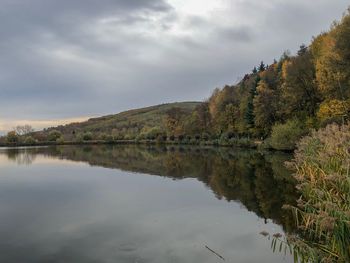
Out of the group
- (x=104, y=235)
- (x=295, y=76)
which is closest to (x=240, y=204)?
(x=104, y=235)

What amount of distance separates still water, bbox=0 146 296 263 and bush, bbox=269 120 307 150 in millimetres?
17523

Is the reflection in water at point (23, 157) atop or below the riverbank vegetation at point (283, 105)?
below

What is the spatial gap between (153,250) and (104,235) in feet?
7.91

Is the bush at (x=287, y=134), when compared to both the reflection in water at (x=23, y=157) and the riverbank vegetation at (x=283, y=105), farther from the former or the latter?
the reflection in water at (x=23, y=157)

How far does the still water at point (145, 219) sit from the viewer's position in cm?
1052

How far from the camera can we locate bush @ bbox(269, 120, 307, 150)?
4362 centimetres

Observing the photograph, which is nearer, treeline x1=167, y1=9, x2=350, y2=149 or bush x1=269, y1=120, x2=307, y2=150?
treeline x1=167, y1=9, x2=350, y2=149

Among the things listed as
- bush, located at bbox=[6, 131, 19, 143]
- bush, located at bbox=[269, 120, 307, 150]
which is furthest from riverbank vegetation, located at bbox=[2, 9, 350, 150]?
bush, located at bbox=[6, 131, 19, 143]

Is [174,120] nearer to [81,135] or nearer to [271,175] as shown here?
[81,135]

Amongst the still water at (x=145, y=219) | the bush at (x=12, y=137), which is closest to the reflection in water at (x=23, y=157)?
the still water at (x=145, y=219)

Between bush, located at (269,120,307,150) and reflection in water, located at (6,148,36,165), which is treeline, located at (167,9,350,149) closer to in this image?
bush, located at (269,120,307,150)

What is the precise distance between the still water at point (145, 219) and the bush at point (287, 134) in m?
17.5

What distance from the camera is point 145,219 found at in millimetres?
14844

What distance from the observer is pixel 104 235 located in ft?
40.7
